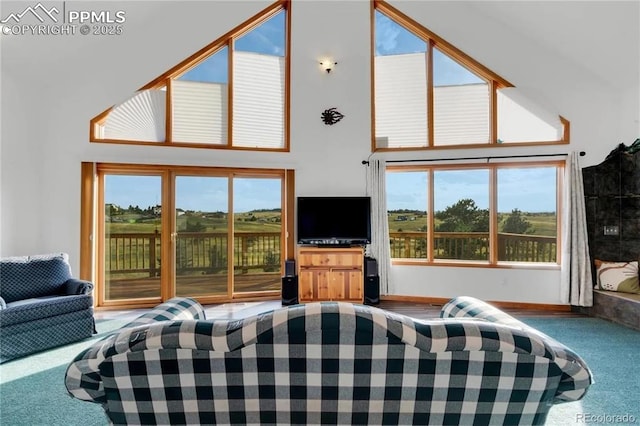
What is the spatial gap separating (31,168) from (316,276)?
3.97 meters

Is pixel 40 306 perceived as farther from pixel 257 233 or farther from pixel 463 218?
pixel 463 218

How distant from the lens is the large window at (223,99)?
15.4ft

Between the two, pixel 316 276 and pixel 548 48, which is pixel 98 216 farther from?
pixel 548 48

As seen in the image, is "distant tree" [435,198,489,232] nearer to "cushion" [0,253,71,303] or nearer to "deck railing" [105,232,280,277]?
"deck railing" [105,232,280,277]

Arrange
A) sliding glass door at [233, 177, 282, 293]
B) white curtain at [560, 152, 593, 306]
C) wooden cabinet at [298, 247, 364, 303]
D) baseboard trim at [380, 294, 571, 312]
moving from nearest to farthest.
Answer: white curtain at [560, 152, 593, 306] < baseboard trim at [380, 294, 571, 312] < wooden cabinet at [298, 247, 364, 303] < sliding glass door at [233, 177, 282, 293]

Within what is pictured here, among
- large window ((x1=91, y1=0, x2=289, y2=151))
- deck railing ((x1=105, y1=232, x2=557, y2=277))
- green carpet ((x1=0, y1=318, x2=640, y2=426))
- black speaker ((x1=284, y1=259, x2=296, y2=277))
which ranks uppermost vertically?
large window ((x1=91, y1=0, x2=289, y2=151))

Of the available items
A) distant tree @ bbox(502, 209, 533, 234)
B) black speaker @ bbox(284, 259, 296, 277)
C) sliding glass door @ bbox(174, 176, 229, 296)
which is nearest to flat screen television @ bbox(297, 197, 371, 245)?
black speaker @ bbox(284, 259, 296, 277)

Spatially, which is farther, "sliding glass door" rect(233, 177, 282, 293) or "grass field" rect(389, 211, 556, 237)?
"sliding glass door" rect(233, 177, 282, 293)

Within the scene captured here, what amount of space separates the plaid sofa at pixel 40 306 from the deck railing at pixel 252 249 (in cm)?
96

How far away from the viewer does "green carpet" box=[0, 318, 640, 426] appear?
219cm

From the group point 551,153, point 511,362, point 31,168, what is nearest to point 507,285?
point 551,153

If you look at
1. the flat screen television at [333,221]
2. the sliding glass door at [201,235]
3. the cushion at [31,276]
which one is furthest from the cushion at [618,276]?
the cushion at [31,276]

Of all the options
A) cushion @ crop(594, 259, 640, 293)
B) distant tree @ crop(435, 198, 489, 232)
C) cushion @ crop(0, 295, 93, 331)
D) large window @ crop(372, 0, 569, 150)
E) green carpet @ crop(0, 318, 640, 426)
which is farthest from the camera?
distant tree @ crop(435, 198, 489, 232)

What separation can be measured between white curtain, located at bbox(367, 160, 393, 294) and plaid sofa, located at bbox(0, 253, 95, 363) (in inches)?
146
